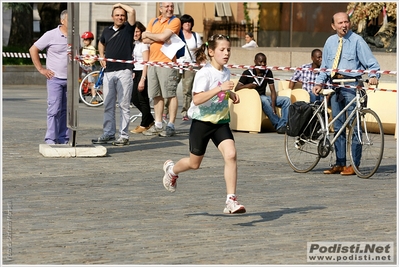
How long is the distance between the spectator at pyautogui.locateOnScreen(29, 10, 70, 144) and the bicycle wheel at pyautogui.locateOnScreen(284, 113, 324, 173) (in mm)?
2984

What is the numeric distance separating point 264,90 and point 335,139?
4846 millimetres

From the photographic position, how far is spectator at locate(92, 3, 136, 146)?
13.5 meters

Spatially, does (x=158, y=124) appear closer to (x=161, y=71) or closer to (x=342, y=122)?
(x=161, y=71)

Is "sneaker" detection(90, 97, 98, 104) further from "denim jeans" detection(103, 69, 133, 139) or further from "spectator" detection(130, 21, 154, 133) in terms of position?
"denim jeans" detection(103, 69, 133, 139)

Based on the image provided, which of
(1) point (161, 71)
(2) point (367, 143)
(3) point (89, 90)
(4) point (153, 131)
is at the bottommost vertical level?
(3) point (89, 90)

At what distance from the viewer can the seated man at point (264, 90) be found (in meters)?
15.7

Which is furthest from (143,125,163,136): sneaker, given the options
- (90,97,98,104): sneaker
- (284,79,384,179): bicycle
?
(90,97,98,104): sneaker

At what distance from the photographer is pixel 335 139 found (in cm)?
1127

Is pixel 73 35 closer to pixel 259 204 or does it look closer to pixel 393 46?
pixel 259 204

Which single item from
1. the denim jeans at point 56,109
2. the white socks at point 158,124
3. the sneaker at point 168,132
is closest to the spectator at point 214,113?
the denim jeans at point 56,109

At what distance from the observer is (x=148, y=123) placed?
608 inches

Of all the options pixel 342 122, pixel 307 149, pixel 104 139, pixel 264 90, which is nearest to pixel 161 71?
pixel 104 139

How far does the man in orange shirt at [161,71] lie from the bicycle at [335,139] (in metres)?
3.25

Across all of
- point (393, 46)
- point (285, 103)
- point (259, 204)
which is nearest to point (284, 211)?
point (259, 204)
